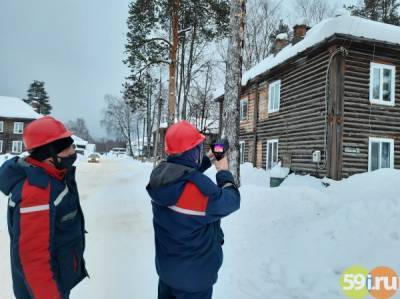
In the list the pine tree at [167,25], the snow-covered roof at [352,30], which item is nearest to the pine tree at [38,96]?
the pine tree at [167,25]

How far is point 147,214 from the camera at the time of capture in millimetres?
8047

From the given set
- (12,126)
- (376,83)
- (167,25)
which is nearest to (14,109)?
(12,126)

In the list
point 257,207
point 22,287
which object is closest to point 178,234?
point 22,287

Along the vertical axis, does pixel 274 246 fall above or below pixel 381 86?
below

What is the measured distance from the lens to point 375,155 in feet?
39.5

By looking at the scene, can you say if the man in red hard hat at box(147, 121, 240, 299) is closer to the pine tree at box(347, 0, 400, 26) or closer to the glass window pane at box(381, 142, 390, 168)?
the glass window pane at box(381, 142, 390, 168)

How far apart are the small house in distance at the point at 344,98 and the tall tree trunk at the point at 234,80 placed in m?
4.24

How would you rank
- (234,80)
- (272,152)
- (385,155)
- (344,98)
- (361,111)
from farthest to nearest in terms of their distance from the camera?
1. (272,152)
2. (385,155)
3. (361,111)
4. (344,98)
5. (234,80)

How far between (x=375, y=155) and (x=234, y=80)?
23.3 feet

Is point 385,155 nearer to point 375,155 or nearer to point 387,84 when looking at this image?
point 375,155

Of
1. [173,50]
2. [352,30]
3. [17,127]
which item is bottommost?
[17,127]

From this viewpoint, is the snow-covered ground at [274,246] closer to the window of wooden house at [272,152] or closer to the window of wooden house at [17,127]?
the window of wooden house at [272,152]

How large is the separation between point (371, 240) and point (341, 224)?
62 centimetres

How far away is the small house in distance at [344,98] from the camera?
11250mm
